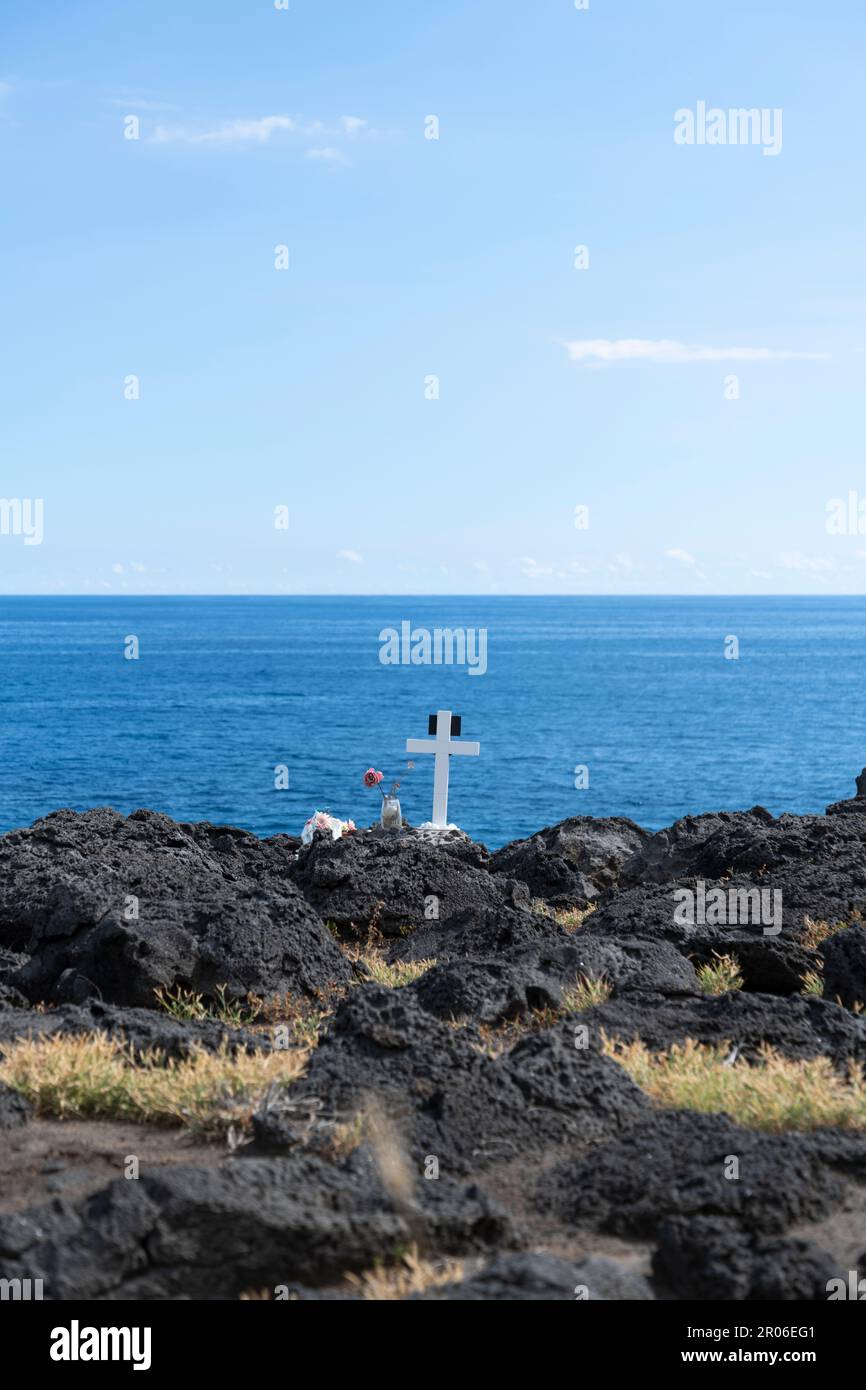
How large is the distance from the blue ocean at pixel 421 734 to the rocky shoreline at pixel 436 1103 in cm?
Result: 1433

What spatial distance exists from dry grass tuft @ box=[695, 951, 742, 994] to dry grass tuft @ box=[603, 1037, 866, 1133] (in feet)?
6.99

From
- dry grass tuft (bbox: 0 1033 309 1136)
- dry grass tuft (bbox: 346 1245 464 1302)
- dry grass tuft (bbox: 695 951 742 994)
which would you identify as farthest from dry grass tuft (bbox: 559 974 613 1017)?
dry grass tuft (bbox: 346 1245 464 1302)

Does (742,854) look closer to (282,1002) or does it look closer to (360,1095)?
(282,1002)

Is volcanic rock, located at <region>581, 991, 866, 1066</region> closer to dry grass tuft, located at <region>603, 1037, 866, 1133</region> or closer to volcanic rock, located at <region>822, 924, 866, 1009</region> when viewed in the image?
dry grass tuft, located at <region>603, 1037, 866, 1133</region>

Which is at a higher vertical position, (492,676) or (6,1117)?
(492,676)

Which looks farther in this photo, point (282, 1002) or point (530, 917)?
point (530, 917)

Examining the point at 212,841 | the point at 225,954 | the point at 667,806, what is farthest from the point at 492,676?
the point at 225,954

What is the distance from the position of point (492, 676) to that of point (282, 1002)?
365ft

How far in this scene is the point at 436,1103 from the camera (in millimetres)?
6441

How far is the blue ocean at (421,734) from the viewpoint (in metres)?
48.9

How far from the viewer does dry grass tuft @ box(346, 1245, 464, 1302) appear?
15.7 feet

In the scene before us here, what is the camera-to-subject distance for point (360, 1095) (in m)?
6.46

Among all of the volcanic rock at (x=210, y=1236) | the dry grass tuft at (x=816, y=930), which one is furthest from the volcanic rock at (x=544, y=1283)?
the dry grass tuft at (x=816, y=930)

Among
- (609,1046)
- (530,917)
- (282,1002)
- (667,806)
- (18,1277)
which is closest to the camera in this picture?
(18,1277)
